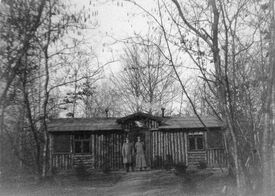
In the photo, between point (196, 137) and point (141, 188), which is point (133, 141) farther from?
point (141, 188)

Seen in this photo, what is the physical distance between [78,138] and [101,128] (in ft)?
5.29

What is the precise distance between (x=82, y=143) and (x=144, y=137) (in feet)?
12.3

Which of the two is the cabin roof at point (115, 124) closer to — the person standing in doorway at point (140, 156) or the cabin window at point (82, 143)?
the cabin window at point (82, 143)

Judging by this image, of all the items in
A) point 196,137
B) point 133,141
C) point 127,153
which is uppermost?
point 196,137

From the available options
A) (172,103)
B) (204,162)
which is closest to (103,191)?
(204,162)

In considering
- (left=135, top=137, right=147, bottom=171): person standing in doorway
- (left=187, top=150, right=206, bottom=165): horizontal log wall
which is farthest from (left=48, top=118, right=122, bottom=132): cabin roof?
(left=187, top=150, right=206, bottom=165): horizontal log wall

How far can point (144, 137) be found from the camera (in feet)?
70.4

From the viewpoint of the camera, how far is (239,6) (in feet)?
33.4

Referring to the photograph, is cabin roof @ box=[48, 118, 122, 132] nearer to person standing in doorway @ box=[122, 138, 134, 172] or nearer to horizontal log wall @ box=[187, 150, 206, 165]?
person standing in doorway @ box=[122, 138, 134, 172]

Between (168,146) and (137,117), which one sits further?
(137,117)

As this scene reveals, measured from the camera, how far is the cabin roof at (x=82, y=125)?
69.2 ft

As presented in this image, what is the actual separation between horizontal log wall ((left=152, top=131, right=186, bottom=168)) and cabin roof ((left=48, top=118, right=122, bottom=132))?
244cm

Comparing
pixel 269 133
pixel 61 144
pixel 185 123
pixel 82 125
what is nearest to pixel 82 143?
pixel 82 125

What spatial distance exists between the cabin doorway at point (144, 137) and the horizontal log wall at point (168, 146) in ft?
0.98
